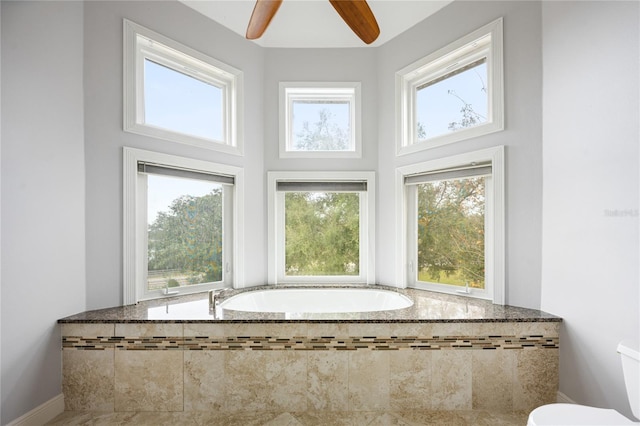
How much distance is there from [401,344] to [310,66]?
254cm

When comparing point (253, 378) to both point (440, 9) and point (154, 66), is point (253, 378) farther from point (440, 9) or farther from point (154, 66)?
point (440, 9)

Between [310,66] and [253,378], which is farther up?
Answer: [310,66]

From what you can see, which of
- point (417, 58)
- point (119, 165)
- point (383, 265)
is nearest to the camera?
point (119, 165)

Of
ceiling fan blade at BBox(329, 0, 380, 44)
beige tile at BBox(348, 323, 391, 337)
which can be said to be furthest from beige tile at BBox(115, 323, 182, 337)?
ceiling fan blade at BBox(329, 0, 380, 44)

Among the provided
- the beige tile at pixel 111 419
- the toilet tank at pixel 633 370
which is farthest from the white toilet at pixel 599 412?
the beige tile at pixel 111 419

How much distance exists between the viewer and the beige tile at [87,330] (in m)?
1.88

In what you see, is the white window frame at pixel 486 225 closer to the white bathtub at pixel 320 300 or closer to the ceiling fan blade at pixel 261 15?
the white bathtub at pixel 320 300

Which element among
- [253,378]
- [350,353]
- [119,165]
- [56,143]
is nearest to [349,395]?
[350,353]

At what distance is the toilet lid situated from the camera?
4.01 feet

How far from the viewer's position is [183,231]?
2.58m

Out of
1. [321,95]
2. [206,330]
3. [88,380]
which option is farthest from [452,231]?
[88,380]

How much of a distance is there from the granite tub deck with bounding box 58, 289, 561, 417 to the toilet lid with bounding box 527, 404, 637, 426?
63cm

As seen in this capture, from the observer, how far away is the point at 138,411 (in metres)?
1.88

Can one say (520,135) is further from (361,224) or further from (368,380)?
(368,380)
